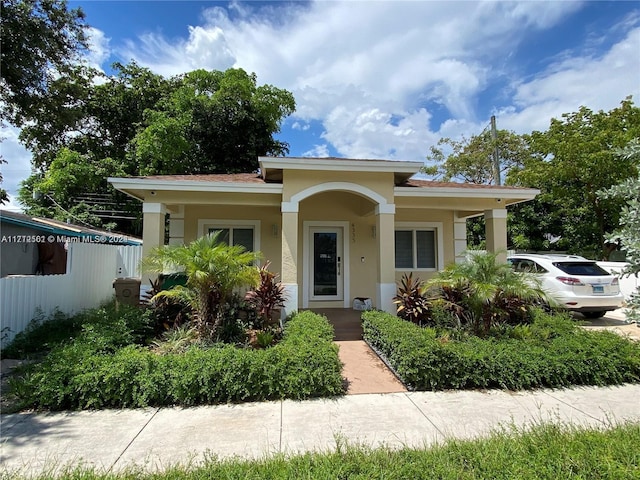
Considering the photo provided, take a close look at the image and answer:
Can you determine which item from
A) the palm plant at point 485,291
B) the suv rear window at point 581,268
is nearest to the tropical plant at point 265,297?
the palm plant at point 485,291

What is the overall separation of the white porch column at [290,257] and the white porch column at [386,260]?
6.52ft

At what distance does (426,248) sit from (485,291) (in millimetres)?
4821

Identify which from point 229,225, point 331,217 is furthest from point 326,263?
point 229,225

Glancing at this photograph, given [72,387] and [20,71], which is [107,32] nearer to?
[20,71]

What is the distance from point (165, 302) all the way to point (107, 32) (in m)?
8.00

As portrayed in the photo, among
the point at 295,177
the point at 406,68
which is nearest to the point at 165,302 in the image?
the point at 295,177

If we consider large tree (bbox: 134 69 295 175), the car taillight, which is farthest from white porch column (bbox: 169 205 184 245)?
the car taillight

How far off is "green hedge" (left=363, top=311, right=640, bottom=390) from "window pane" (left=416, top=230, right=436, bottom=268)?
4.99 metres

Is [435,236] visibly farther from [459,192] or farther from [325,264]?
[325,264]

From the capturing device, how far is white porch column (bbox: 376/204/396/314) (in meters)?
7.71

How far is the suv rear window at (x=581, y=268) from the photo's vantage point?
352 inches

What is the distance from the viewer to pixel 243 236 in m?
9.80

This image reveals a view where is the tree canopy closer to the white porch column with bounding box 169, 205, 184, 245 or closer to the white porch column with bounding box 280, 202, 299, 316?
the white porch column with bounding box 280, 202, 299, 316

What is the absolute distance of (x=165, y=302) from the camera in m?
7.15
